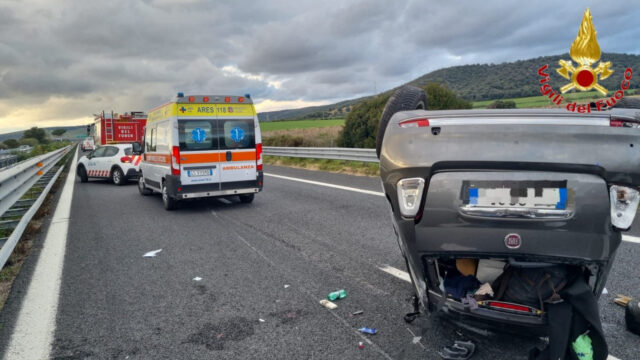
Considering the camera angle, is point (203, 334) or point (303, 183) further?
point (303, 183)

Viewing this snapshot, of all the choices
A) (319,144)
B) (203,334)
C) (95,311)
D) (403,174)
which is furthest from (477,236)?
(319,144)

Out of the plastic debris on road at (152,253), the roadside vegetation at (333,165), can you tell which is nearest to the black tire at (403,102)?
the plastic debris on road at (152,253)

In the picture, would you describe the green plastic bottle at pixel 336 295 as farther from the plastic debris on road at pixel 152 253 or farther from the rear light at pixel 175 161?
the rear light at pixel 175 161

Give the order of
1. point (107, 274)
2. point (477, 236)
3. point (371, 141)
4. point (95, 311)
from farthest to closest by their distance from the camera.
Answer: point (371, 141), point (107, 274), point (95, 311), point (477, 236)

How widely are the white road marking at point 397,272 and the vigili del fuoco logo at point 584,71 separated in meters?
2.29

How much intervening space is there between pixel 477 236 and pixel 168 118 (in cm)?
773

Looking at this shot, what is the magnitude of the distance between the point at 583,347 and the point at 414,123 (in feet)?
5.46

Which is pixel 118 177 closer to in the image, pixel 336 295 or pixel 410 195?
pixel 336 295

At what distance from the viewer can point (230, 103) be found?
9.25 m

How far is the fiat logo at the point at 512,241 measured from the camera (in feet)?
8.37

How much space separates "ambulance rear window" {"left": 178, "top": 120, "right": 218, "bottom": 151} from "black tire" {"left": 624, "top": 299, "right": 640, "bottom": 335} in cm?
761

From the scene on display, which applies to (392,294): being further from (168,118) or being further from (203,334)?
(168,118)

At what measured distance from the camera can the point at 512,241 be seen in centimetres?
256

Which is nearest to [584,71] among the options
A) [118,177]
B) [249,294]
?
[249,294]
